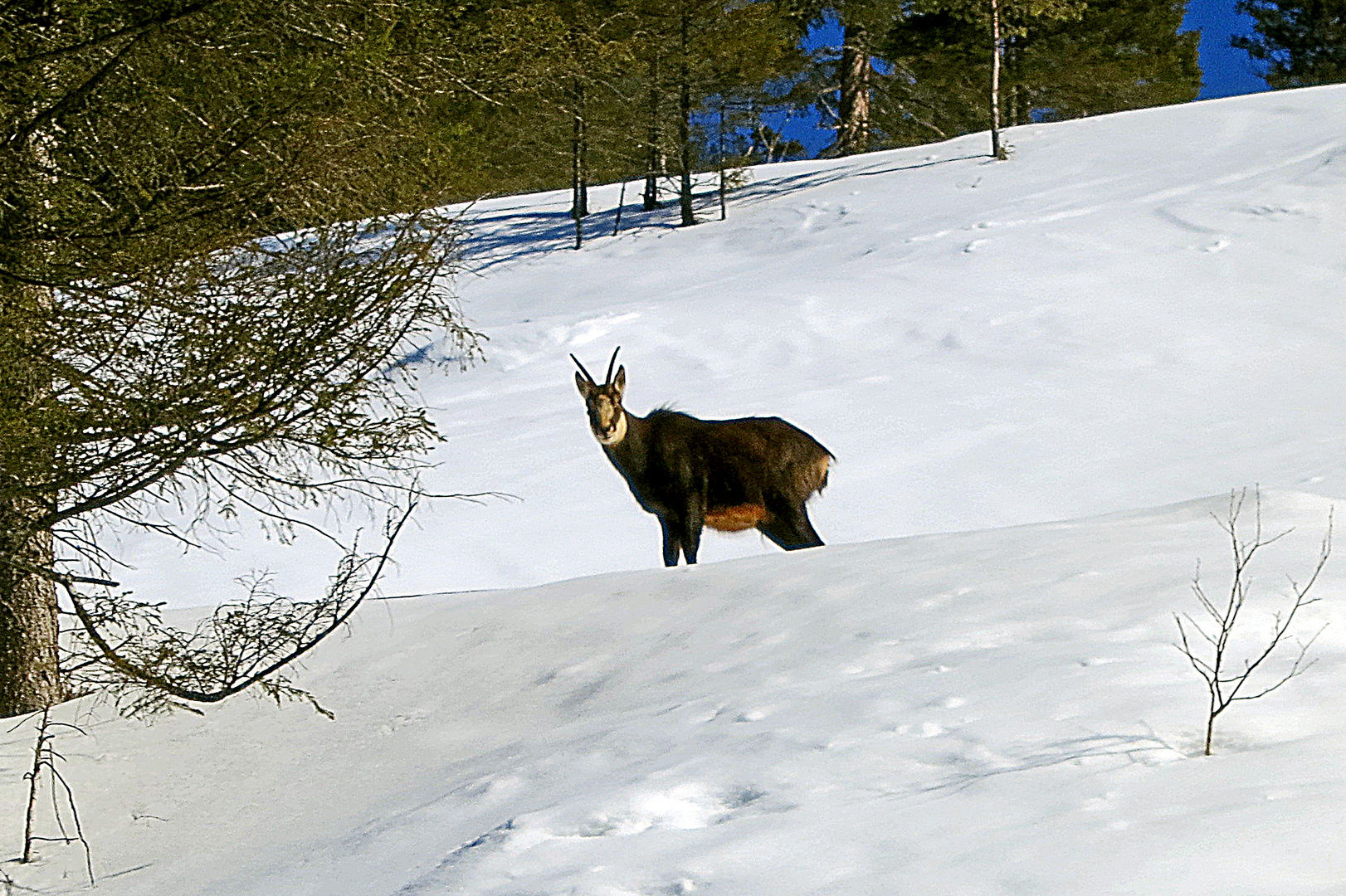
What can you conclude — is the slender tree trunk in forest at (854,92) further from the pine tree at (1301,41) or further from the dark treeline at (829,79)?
the pine tree at (1301,41)

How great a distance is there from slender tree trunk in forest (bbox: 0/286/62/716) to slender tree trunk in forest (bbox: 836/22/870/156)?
23275 mm

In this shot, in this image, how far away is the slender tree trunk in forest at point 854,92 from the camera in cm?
2770

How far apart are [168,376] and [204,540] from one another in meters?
7.65

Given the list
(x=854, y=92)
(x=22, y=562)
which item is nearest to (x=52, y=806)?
(x=22, y=562)

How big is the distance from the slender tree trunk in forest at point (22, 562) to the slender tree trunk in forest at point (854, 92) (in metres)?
23.3

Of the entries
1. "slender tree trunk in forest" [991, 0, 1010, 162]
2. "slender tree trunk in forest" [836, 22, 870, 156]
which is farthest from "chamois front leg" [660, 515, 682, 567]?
"slender tree trunk in forest" [836, 22, 870, 156]

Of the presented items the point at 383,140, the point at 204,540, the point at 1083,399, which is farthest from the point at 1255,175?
the point at 383,140

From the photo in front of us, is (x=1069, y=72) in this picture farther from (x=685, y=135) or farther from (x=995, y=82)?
(x=685, y=135)

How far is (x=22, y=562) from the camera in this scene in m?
5.27

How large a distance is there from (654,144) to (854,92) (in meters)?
7.59

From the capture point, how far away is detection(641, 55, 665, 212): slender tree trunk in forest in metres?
23.1

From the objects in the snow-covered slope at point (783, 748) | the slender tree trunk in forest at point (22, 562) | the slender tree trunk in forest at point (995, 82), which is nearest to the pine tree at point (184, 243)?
the slender tree trunk in forest at point (22, 562)

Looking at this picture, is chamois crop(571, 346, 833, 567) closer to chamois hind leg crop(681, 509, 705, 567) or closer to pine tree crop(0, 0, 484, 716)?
chamois hind leg crop(681, 509, 705, 567)

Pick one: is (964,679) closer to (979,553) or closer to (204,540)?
(979,553)
